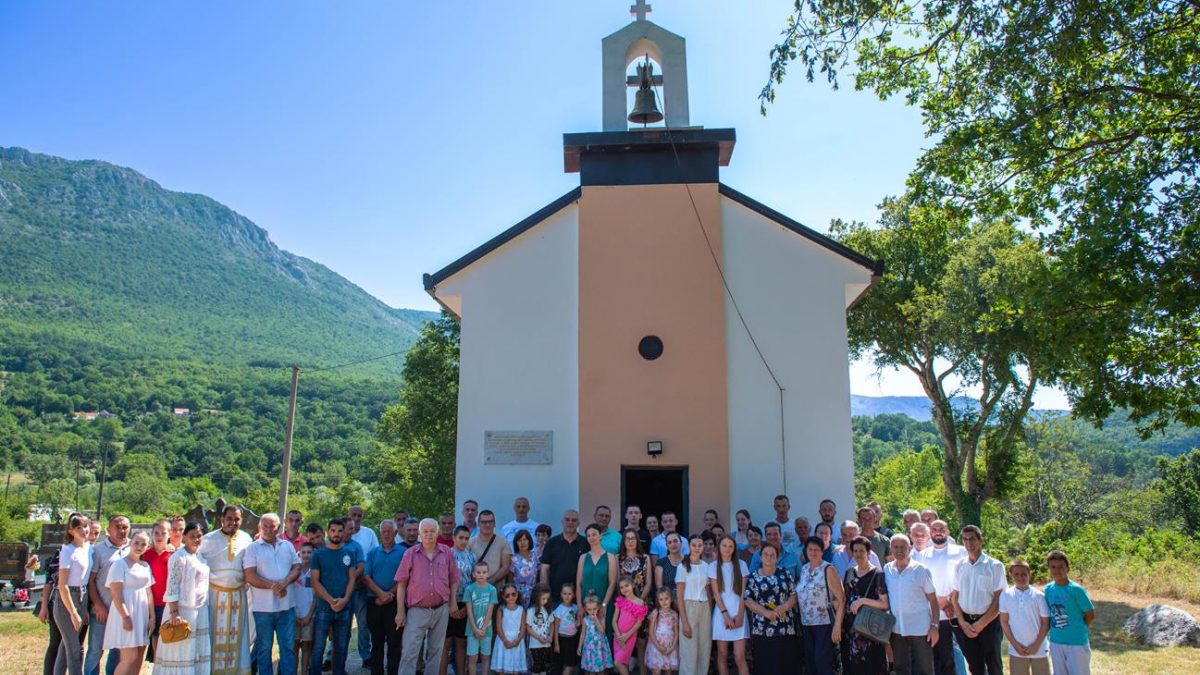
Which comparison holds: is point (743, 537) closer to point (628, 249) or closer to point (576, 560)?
point (576, 560)

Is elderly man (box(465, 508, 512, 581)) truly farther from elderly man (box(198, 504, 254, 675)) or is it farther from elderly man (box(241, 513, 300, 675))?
elderly man (box(198, 504, 254, 675))

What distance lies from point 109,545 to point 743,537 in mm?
6345

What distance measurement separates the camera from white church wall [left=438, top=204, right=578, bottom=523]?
432 inches

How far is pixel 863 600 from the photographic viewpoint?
723cm

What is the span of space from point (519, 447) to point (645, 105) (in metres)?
5.07

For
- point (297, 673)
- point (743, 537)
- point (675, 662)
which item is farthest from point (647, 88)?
point (297, 673)

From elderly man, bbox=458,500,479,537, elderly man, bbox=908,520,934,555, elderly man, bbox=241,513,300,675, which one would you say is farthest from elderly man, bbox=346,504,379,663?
elderly man, bbox=908,520,934,555

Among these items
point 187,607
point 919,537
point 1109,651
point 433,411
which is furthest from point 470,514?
point 433,411

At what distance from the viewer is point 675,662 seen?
770 cm

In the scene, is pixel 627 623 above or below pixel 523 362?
below

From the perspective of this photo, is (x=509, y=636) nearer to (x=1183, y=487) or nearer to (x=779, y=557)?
(x=779, y=557)

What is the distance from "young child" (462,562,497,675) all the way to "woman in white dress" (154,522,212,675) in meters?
2.30

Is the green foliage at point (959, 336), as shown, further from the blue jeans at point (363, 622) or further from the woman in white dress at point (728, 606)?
the blue jeans at point (363, 622)

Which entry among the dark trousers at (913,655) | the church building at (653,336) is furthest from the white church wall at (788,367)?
the dark trousers at (913,655)
